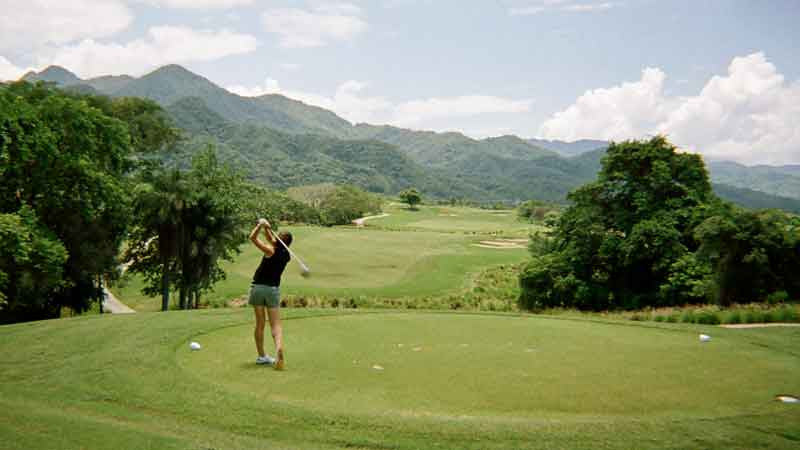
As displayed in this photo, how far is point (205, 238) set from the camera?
30.6m

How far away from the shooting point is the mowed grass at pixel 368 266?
45344 millimetres

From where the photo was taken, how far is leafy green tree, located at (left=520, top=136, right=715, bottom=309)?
3141cm

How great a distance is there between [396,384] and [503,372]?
1.86m

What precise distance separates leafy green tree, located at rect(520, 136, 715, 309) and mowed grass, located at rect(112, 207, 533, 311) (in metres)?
14.8

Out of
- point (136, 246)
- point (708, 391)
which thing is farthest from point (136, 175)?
point (708, 391)

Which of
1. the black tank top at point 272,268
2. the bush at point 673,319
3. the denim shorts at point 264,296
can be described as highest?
the black tank top at point 272,268

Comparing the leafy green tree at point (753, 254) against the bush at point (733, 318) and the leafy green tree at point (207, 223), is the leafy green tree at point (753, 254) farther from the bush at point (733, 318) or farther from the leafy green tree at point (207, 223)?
the leafy green tree at point (207, 223)

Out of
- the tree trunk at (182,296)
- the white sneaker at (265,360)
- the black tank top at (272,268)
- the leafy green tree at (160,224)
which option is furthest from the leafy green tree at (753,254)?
the tree trunk at (182,296)

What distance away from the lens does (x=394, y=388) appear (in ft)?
25.8

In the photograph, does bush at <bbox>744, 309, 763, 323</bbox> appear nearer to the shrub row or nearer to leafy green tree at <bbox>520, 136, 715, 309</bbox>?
the shrub row

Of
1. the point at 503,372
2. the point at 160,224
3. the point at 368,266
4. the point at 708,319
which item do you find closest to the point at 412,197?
the point at 368,266

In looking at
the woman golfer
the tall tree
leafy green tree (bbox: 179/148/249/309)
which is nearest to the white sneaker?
the woman golfer

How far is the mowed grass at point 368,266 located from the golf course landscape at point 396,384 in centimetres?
2974

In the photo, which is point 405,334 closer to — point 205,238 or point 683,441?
point 683,441
